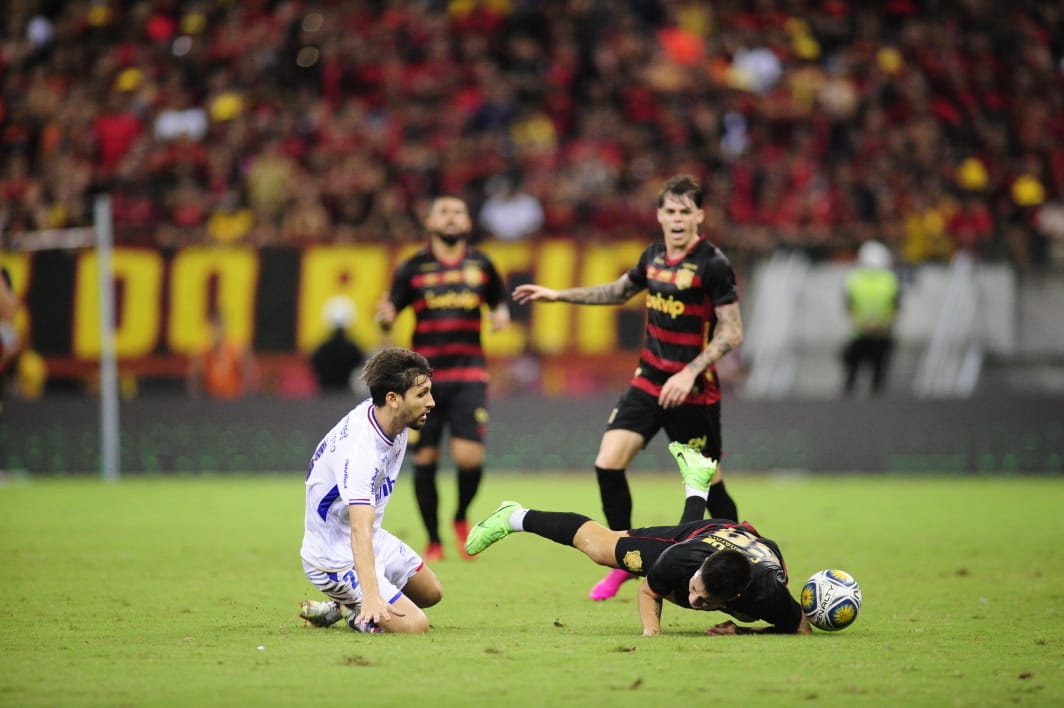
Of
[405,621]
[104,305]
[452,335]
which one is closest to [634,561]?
[405,621]

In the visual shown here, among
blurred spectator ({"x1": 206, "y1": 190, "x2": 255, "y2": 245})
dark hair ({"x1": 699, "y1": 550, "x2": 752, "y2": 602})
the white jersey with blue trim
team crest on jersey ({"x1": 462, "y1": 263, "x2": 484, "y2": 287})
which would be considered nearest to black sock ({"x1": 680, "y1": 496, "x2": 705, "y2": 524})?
dark hair ({"x1": 699, "y1": 550, "x2": 752, "y2": 602})

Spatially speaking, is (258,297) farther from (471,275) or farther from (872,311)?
(471,275)

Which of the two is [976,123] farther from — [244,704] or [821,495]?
[244,704]

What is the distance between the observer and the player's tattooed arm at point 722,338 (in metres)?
9.19

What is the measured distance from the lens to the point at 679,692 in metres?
5.95

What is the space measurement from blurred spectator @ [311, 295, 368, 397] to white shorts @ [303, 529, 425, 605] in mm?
11607

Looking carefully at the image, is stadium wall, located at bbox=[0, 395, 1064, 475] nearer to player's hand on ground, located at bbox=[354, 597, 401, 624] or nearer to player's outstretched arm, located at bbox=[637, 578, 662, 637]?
player's outstretched arm, located at bbox=[637, 578, 662, 637]

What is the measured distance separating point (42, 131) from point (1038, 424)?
14778 mm

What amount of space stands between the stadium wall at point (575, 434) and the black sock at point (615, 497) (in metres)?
9.90

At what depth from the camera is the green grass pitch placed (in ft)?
19.7

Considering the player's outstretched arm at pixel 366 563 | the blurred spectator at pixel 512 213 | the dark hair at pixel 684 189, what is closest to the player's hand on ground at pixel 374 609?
→ the player's outstretched arm at pixel 366 563

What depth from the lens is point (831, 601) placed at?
299 inches

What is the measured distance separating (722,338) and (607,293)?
98 centimetres

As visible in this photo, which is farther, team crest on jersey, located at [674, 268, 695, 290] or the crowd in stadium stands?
the crowd in stadium stands
